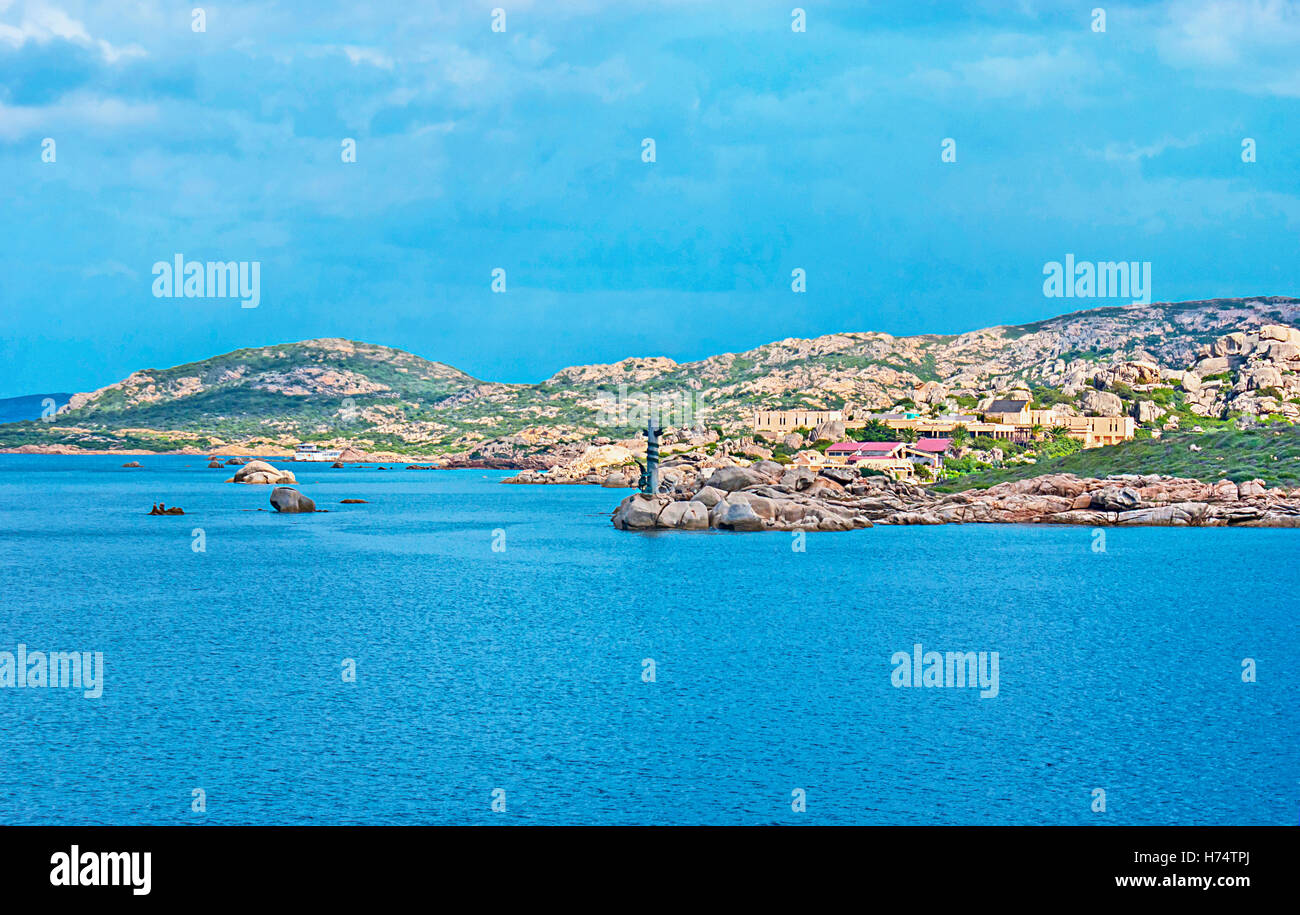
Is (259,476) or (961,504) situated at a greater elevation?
(259,476)

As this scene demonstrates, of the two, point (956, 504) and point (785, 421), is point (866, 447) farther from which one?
point (785, 421)

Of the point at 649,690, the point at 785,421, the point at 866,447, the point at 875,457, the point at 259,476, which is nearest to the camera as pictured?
the point at 649,690

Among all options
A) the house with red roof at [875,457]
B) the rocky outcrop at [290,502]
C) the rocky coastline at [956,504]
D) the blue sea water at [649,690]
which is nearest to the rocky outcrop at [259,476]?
the rocky outcrop at [290,502]

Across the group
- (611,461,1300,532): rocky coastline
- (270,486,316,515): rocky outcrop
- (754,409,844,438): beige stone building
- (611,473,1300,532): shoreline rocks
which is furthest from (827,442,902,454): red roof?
(270,486,316,515): rocky outcrop

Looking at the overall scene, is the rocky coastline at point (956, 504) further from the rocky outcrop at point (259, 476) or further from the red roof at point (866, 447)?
the rocky outcrop at point (259, 476)

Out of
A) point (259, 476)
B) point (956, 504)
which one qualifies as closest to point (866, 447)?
point (956, 504)
